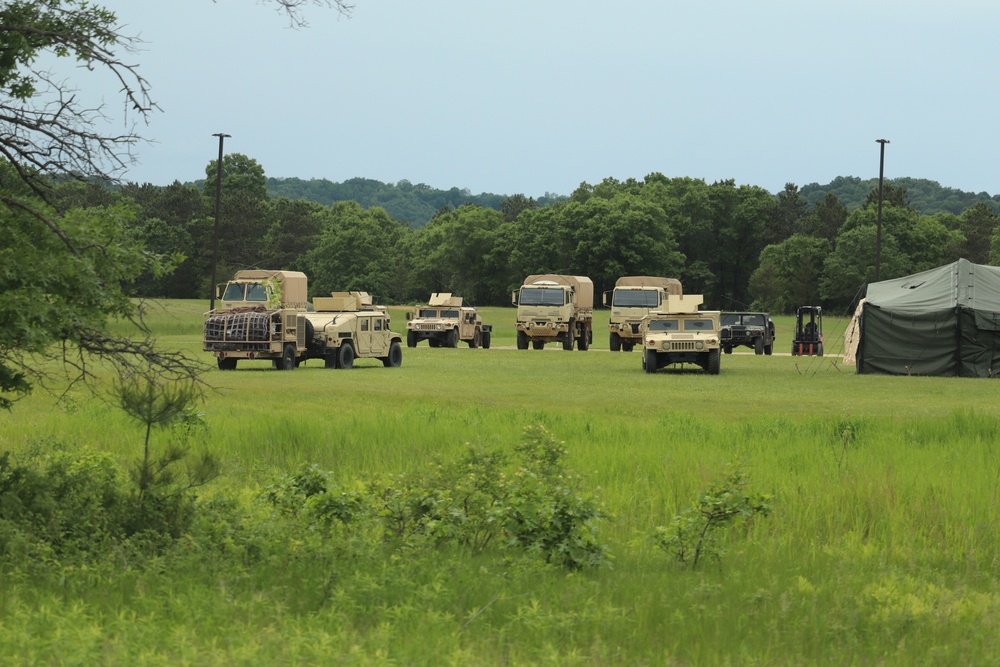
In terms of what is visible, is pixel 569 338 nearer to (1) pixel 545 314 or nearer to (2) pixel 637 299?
(1) pixel 545 314

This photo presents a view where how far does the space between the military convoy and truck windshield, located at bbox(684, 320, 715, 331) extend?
7.87 metres

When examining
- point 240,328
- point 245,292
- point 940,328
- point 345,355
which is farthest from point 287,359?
point 940,328

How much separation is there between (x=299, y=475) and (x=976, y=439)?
882 centimetres

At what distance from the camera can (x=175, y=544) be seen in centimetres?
821

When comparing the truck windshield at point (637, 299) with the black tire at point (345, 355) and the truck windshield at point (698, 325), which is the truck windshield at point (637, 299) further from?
the black tire at point (345, 355)

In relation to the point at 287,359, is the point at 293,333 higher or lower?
higher

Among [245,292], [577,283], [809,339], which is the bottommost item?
[809,339]

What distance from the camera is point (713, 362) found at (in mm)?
31000

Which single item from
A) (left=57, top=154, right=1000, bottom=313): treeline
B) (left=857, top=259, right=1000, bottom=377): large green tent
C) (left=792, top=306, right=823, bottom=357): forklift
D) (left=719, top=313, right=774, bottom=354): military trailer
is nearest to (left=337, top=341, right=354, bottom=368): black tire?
(left=857, top=259, right=1000, bottom=377): large green tent

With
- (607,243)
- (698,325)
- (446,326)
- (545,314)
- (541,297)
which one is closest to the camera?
(698,325)

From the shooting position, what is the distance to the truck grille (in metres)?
30.2

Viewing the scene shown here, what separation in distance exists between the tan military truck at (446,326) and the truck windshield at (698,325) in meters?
17.8

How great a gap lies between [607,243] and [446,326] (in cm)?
5893

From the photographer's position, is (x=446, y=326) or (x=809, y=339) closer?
(x=809, y=339)
